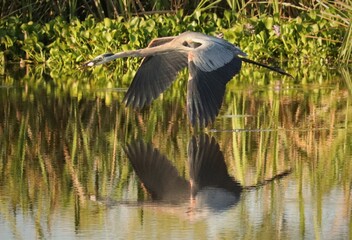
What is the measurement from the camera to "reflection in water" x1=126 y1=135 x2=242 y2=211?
6.59 metres

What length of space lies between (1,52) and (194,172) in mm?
9024

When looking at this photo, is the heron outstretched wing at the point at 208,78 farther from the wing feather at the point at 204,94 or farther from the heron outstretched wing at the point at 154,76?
the heron outstretched wing at the point at 154,76

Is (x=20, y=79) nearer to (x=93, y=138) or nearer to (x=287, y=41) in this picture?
(x=287, y=41)

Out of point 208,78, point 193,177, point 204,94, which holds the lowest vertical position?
point 193,177

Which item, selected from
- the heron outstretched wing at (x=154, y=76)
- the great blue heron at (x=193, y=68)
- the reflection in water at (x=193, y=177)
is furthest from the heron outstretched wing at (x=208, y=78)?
the heron outstretched wing at (x=154, y=76)

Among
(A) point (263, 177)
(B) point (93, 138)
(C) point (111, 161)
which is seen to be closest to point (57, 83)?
(B) point (93, 138)

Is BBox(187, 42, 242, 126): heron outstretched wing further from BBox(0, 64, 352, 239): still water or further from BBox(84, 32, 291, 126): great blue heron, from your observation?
BBox(0, 64, 352, 239): still water

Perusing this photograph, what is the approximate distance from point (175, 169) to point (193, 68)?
30.7 inches

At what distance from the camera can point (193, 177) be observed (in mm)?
7242

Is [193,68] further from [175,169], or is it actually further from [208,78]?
[175,169]

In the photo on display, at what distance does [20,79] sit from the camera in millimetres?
13734

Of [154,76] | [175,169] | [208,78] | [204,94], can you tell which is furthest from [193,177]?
[154,76]

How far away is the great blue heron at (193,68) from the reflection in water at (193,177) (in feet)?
1.16

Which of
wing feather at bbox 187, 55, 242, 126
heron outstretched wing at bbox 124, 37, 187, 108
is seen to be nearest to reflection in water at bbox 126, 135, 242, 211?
wing feather at bbox 187, 55, 242, 126
